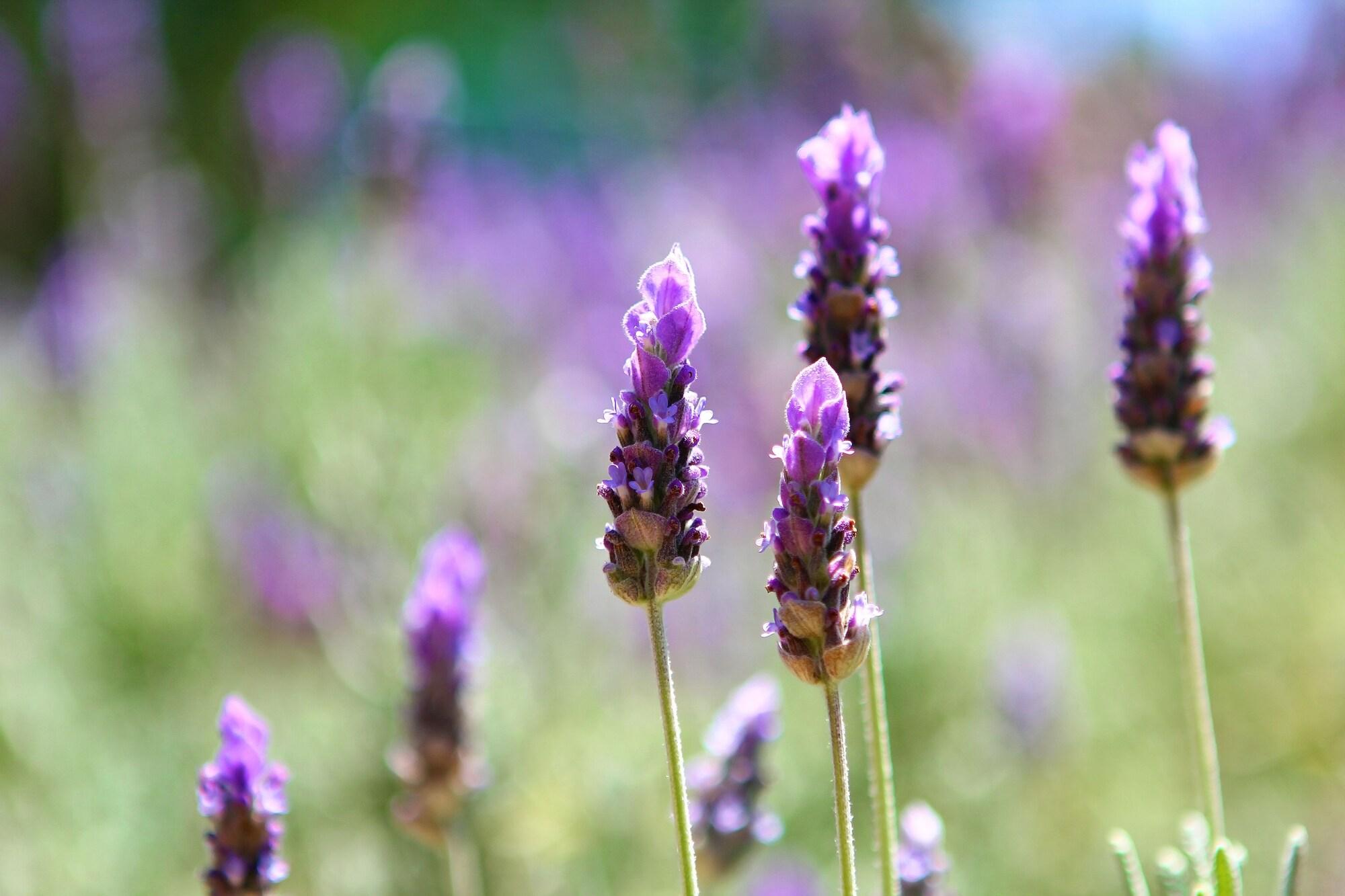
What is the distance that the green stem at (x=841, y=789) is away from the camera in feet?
2.81

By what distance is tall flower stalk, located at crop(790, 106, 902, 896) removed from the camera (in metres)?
Result: 1.08

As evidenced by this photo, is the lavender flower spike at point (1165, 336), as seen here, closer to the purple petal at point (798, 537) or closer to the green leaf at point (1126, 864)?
the green leaf at point (1126, 864)

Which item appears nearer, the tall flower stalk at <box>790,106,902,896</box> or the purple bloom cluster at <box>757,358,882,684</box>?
the purple bloom cluster at <box>757,358,882,684</box>

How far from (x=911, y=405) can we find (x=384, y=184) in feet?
5.31

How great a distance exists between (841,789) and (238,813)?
45 centimetres

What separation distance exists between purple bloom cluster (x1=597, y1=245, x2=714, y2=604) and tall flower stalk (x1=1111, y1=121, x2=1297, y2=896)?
538 millimetres

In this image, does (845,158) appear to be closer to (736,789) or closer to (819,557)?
(819,557)

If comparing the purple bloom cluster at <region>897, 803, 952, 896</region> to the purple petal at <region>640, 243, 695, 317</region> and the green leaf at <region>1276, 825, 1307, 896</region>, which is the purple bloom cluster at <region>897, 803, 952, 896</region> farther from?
the purple petal at <region>640, 243, 695, 317</region>

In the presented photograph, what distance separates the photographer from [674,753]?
86cm

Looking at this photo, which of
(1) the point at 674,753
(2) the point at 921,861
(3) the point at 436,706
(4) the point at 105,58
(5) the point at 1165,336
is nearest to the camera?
(1) the point at 674,753

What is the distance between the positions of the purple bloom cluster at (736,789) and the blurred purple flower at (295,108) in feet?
9.46

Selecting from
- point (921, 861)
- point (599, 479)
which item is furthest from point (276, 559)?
point (921, 861)

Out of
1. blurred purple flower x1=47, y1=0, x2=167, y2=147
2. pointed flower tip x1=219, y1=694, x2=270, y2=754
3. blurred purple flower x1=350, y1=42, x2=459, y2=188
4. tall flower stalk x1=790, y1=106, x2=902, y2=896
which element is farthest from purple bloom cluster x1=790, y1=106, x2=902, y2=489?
blurred purple flower x1=47, y1=0, x2=167, y2=147

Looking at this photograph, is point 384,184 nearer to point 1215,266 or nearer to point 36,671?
point 36,671
